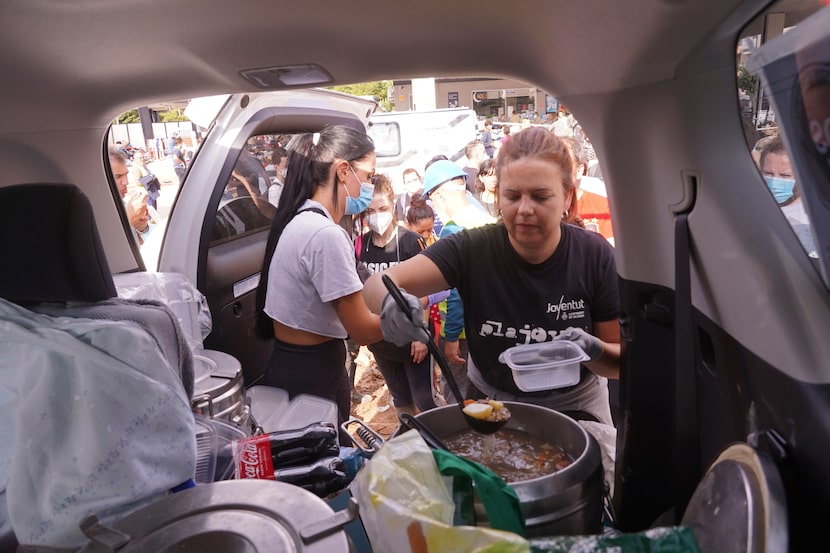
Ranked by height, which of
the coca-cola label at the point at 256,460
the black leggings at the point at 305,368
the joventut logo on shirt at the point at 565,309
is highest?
the joventut logo on shirt at the point at 565,309

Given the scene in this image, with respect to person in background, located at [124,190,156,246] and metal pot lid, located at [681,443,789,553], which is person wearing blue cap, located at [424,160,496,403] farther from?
metal pot lid, located at [681,443,789,553]

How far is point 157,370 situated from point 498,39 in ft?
3.84

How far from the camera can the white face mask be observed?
430 cm

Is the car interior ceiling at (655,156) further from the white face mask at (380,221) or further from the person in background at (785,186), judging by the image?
the white face mask at (380,221)

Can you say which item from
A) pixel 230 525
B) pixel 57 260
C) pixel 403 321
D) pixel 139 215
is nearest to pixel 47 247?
pixel 57 260

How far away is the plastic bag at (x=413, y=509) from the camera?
2.75ft

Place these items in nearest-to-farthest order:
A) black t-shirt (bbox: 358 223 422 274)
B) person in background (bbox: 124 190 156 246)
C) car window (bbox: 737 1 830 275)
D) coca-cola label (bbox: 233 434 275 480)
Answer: car window (bbox: 737 1 830 275) → coca-cola label (bbox: 233 434 275 480) → black t-shirt (bbox: 358 223 422 274) → person in background (bbox: 124 190 156 246)

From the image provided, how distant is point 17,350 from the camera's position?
1250 mm

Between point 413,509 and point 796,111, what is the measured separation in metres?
0.79

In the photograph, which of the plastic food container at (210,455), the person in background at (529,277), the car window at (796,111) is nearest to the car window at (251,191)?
the person in background at (529,277)

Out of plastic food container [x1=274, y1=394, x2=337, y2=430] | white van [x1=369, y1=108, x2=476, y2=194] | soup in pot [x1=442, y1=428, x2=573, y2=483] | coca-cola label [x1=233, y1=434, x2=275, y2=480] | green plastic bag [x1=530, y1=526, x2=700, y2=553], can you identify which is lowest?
plastic food container [x1=274, y1=394, x2=337, y2=430]

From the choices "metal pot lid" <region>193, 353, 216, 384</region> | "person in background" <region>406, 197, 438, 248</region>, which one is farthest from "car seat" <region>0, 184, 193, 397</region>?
"person in background" <region>406, 197, 438, 248</region>

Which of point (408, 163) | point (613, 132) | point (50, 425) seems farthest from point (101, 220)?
point (408, 163)

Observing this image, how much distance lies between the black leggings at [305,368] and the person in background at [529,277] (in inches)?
34.0
